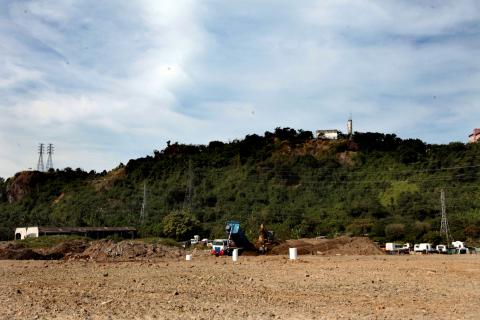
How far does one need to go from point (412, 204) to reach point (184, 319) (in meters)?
77.7

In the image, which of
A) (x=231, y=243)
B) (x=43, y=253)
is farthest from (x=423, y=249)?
(x=43, y=253)

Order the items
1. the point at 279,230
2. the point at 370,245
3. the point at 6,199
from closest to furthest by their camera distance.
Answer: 1. the point at 370,245
2. the point at 279,230
3. the point at 6,199

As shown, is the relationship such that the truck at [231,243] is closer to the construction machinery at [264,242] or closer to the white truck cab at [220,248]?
the white truck cab at [220,248]


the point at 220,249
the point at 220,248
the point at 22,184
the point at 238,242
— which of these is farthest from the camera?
the point at 22,184

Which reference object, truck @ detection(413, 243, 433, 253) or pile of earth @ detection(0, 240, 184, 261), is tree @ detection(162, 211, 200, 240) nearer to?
pile of earth @ detection(0, 240, 184, 261)

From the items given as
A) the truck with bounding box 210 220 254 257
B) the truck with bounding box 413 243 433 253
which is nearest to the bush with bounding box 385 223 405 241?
the truck with bounding box 413 243 433 253

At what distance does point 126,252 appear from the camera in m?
44.2

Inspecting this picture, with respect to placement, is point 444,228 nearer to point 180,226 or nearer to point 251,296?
point 180,226

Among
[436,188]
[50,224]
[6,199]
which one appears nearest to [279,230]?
[436,188]

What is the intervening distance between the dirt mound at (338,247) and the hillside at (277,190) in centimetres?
1944

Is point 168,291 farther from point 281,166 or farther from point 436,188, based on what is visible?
point 281,166

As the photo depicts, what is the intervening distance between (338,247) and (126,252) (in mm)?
17629

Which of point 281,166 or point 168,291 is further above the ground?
point 281,166

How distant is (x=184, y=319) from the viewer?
11.6m
